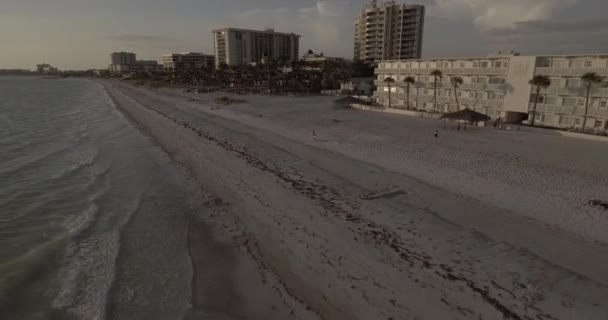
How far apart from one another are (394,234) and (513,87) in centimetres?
3302

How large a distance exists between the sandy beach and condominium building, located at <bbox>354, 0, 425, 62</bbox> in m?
94.4

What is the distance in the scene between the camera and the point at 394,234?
11.8m

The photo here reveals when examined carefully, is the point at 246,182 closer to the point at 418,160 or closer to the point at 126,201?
the point at 126,201

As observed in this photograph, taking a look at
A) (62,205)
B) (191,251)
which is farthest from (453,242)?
(62,205)

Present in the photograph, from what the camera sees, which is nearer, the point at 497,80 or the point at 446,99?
the point at 497,80

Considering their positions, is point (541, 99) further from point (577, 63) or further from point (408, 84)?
point (408, 84)

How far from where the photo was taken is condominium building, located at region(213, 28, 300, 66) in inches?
6929

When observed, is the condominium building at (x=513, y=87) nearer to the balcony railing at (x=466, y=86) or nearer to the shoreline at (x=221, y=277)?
the balcony railing at (x=466, y=86)

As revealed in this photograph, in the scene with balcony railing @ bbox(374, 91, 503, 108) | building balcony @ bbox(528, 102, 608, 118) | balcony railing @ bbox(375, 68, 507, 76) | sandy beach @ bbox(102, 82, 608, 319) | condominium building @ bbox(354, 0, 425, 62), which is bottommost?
sandy beach @ bbox(102, 82, 608, 319)

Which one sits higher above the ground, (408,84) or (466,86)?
(408,84)

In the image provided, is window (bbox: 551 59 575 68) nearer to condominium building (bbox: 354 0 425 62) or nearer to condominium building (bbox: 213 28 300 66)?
condominium building (bbox: 354 0 425 62)

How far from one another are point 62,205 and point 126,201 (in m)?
2.72

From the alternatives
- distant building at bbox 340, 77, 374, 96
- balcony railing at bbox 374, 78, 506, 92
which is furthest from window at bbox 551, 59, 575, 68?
distant building at bbox 340, 77, 374, 96

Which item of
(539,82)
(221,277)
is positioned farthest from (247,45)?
(221,277)
